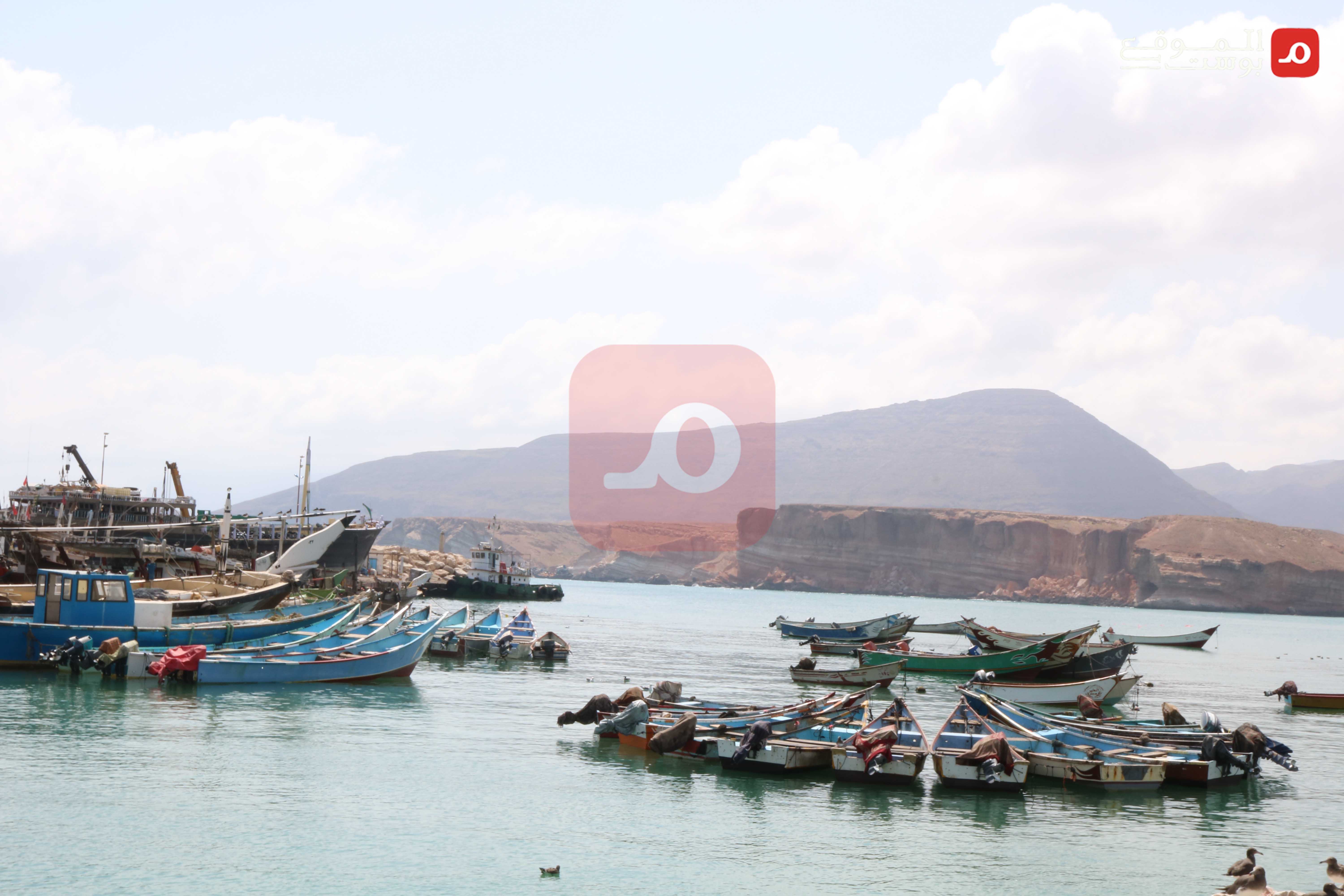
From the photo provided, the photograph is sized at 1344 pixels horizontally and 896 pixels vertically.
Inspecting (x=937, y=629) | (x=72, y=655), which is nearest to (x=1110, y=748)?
(x=72, y=655)

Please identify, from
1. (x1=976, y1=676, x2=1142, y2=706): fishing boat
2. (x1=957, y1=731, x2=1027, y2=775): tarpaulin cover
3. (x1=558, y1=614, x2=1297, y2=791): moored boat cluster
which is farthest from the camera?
(x1=976, y1=676, x2=1142, y2=706): fishing boat

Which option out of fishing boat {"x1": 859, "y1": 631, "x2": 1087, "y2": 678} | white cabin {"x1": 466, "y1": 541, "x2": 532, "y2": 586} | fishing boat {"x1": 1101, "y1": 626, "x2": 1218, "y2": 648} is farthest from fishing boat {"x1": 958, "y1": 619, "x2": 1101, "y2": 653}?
white cabin {"x1": 466, "y1": 541, "x2": 532, "y2": 586}

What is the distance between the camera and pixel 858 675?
1646 inches

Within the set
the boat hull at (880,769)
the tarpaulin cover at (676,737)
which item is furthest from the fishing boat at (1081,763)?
the tarpaulin cover at (676,737)

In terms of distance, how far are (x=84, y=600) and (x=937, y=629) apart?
66688 mm

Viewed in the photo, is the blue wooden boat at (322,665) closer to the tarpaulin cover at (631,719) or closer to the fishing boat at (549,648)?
the fishing boat at (549,648)

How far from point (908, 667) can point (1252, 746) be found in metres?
25.7

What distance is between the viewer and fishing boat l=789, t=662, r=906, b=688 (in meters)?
Answer: 41.6

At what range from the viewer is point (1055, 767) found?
74.5 ft

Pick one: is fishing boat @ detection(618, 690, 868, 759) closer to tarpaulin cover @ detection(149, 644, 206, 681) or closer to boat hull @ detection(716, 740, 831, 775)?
boat hull @ detection(716, 740, 831, 775)

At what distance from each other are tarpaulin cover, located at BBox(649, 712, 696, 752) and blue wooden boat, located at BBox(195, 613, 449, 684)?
14550 mm

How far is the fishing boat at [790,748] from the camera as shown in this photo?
906 inches

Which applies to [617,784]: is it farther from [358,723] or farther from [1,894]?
[1,894]

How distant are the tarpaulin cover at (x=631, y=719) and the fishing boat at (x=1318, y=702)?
27.5 m
